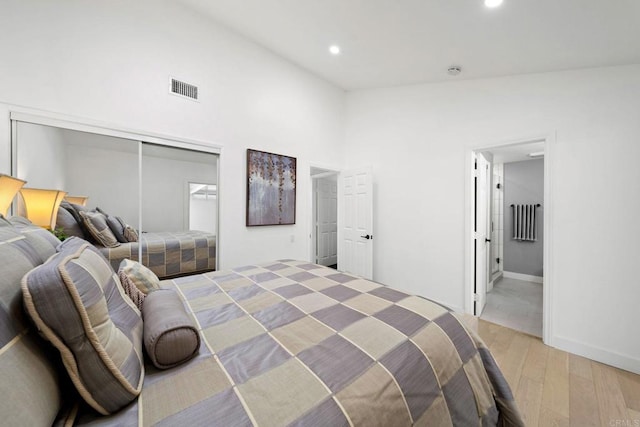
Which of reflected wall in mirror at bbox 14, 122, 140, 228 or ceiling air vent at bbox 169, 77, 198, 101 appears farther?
ceiling air vent at bbox 169, 77, 198, 101

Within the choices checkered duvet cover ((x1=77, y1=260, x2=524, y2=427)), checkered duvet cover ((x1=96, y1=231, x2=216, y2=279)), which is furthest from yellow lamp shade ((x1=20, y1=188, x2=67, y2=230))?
checkered duvet cover ((x1=77, y1=260, x2=524, y2=427))

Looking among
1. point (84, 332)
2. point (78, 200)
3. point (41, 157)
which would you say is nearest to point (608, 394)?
point (84, 332)

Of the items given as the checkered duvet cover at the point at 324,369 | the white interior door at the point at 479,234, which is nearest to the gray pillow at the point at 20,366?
the checkered duvet cover at the point at 324,369

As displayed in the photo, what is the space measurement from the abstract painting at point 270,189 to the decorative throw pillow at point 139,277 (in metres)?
1.55

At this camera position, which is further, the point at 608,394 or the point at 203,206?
the point at 203,206

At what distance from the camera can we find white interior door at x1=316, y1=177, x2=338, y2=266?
5438mm

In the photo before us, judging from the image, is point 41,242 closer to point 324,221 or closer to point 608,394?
point 608,394

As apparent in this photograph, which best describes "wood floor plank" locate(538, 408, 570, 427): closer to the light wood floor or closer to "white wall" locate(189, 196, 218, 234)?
the light wood floor

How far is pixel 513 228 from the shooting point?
4.85m

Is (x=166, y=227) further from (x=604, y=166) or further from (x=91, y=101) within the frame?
(x=604, y=166)

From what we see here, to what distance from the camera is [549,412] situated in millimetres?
1627

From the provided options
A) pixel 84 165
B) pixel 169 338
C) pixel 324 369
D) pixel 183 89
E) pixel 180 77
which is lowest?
pixel 324 369

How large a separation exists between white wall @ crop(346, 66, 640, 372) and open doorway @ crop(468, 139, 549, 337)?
1.77 feet

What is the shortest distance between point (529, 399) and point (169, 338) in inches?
92.8
